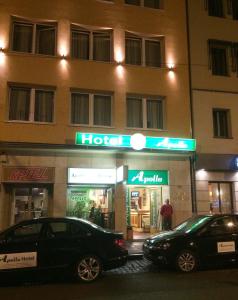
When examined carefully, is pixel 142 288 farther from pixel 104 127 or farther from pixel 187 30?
pixel 187 30

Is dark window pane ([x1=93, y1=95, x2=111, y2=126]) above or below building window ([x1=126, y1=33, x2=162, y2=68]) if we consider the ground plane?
below

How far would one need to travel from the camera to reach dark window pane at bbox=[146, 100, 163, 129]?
18.3 metres

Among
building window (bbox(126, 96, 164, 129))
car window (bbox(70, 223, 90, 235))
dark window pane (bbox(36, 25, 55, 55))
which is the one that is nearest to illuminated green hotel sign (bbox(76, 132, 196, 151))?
building window (bbox(126, 96, 164, 129))

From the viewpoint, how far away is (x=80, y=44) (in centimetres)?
1800

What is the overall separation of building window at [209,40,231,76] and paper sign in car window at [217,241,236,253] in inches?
430

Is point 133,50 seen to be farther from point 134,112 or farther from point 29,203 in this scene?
point 29,203

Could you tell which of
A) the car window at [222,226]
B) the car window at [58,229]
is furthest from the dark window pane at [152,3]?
the car window at [58,229]

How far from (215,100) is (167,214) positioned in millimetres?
6180

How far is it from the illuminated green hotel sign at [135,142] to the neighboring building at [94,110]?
0.04 meters

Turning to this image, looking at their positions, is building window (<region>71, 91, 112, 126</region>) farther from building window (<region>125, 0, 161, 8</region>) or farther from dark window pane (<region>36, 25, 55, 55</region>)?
building window (<region>125, 0, 161, 8</region>)

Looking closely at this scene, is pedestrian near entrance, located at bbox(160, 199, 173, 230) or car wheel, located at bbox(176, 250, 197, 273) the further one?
pedestrian near entrance, located at bbox(160, 199, 173, 230)

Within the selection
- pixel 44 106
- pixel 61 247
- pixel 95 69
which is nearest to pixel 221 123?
pixel 95 69

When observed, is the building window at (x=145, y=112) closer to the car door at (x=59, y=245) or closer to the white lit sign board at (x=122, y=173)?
the white lit sign board at (x=122, y=173)

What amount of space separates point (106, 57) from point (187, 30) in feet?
14.8
